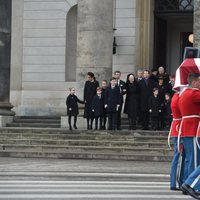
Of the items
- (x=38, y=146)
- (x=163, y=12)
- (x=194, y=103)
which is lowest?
(x=38, y=146)

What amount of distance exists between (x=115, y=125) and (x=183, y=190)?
1486 cm

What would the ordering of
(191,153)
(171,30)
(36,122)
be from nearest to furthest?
(191,153), (36,122), (171,30)

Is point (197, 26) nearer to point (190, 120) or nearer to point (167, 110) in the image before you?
point (167, 110)

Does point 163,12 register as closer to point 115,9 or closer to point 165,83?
point 115,9

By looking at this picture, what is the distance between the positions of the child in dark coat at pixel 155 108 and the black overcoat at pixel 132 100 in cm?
55

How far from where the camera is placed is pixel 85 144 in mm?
26797

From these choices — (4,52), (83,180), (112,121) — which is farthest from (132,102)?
(83,180)

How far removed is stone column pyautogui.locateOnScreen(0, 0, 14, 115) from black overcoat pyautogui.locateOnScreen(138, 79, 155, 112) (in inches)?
249

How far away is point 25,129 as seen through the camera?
1158 inches

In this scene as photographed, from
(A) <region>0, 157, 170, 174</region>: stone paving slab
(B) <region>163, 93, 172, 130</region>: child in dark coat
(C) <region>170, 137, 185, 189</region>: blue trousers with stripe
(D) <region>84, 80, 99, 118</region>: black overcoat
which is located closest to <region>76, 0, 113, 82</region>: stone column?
(D) <region>84, 80, 99, 118</region>: black overcoat

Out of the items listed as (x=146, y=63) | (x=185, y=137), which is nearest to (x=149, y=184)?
(x=185, y=137)

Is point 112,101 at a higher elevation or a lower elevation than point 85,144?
higher

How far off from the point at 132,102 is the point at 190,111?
46.6ft

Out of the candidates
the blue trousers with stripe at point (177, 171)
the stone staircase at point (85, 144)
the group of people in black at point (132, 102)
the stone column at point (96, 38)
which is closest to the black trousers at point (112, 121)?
the group of people in black at point (132, 102)
